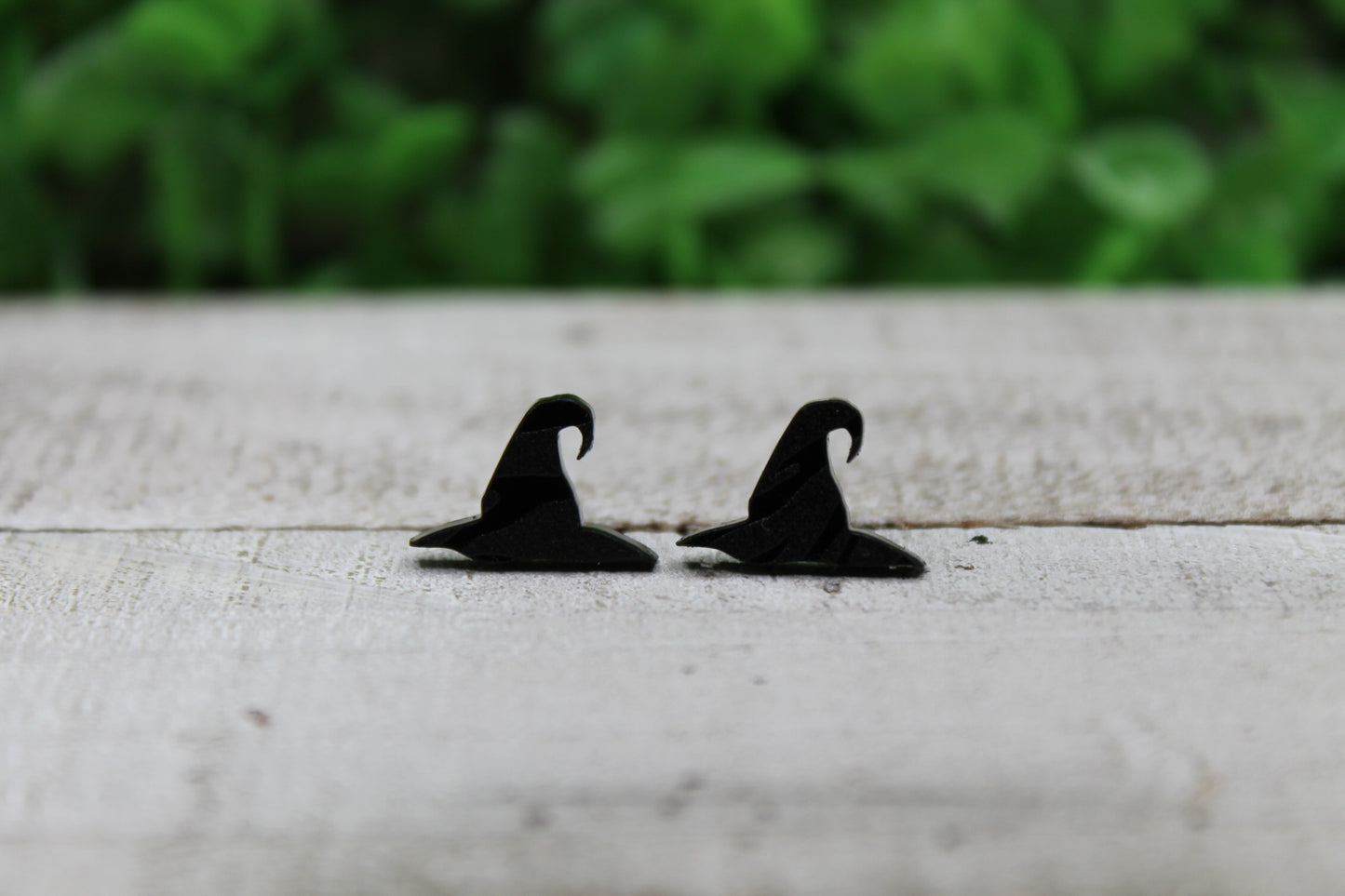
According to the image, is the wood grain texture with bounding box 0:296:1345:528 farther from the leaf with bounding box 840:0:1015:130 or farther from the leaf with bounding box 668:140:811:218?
the leaf with bounding box 840:0:1015:130

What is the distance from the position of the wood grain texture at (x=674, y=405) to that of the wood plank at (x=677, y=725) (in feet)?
0.35

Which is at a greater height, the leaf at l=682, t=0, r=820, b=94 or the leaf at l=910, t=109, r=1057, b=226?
the leaf at l=682, t=0, r=820, b=94

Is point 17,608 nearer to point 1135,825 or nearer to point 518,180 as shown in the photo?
point 1135,825

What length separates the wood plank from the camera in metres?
0.58

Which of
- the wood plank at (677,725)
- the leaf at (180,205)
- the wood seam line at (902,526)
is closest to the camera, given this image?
the wood plank at (677,725)

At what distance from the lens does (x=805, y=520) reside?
0.81 m

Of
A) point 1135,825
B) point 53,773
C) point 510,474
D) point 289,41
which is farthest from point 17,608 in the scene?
point 289,41

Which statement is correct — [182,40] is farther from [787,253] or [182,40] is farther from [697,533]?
[697,533]

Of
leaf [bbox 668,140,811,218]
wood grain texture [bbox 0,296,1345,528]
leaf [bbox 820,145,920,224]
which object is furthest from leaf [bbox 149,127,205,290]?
leaf [bbox 820,145,920,224]

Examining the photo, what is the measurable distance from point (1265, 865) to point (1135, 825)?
0.06 meters

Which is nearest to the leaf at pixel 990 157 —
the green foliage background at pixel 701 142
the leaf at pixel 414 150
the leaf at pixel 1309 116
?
the green foliage background at pixel 701 142

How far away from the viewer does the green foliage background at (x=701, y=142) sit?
1.61 m

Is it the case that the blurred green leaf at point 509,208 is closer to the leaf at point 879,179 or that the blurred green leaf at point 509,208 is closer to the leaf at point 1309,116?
the leaf at point 879,179

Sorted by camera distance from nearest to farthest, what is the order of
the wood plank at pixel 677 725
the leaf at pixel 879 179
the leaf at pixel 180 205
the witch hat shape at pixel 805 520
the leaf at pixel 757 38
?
the wood plank at pixel 677 725
the witch hat shape at pixel 805 520
the leaf at pixel 757 38
the leaf at pixel 879 179
the leaf at pixel 180 205
